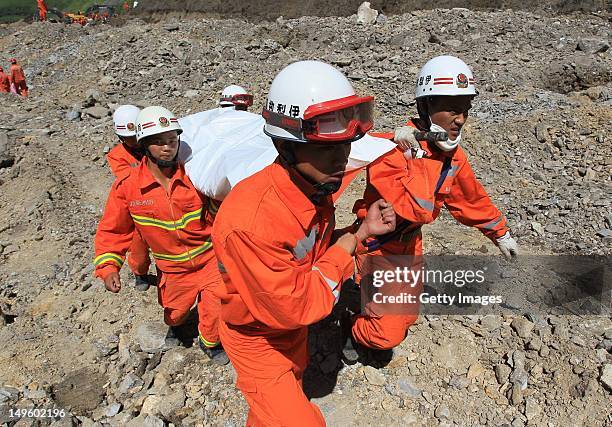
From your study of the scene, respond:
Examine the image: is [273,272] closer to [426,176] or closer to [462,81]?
[426,176]

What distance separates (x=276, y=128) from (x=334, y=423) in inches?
89.9

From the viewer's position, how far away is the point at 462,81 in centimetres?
319

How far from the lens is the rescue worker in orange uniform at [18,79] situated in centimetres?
1415

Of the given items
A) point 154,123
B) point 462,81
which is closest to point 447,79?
point 462,81

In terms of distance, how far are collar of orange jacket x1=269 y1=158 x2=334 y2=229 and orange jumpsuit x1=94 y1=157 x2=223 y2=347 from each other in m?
1.57

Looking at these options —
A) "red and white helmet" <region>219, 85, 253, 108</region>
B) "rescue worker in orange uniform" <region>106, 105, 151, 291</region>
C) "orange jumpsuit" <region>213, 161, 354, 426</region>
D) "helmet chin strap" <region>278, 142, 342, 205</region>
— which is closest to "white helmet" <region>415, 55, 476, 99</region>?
"orange jumpsuit" <region>213, 161, 354, 426</region>

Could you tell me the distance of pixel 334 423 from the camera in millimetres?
3455

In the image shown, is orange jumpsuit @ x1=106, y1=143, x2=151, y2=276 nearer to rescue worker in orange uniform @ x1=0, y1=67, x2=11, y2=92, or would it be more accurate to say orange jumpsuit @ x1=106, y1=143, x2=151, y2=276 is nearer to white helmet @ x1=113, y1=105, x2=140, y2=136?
white helmet @ x1=113, y1=105, x2=140, y2=136

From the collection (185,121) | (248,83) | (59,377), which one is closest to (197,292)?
(59,377)

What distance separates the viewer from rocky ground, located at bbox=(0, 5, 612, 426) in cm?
356

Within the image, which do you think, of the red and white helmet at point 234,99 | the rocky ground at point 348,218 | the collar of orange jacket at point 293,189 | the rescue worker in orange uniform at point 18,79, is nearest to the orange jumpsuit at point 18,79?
the rescue worker in orange uniform at point 18,79

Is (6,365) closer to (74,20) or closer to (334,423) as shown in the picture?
(334,423)

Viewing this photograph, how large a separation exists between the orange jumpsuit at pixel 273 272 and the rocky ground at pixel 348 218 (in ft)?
3.29

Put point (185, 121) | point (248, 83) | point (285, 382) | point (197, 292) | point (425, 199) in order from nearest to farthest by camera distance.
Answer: point (285, 382), point (425, 199), point (197, 292), point (185, 121), point (248, 83)
